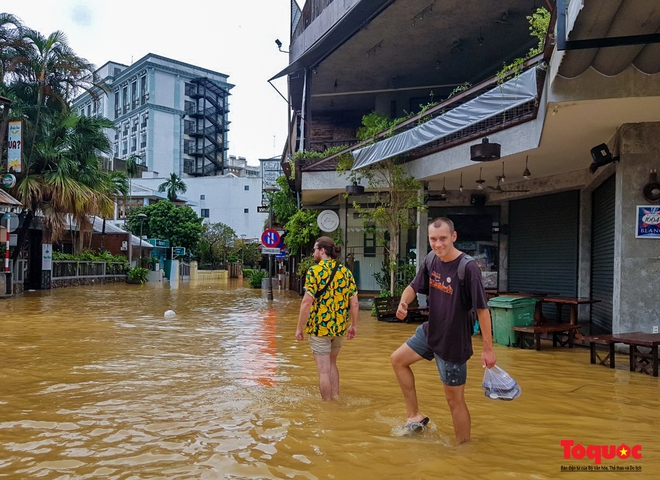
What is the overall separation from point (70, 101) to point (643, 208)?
81.8 ft

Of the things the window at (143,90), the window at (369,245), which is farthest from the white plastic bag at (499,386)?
the window at (143,90)

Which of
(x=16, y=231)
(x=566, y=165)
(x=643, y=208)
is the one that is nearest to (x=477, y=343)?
(x=643, y=208)

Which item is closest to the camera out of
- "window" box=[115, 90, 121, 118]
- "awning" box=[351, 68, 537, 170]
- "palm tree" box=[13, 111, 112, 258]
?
"awning" box=[351, 68, 537, 170]

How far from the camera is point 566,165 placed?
12758 millimetres

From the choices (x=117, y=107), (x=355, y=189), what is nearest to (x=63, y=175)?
(x=355, y=189)

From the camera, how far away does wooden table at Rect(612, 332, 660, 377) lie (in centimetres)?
719

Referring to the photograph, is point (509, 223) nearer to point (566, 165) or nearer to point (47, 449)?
point (566, 165)

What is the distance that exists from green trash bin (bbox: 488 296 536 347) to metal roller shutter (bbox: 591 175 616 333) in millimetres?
1831

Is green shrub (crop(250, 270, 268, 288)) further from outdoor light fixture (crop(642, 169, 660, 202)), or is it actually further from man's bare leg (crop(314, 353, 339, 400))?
man's bare leg (crop(314, 353, 339, 400))

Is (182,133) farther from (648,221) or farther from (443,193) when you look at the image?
(648,221)

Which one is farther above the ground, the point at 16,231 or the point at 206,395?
the point at 16,231

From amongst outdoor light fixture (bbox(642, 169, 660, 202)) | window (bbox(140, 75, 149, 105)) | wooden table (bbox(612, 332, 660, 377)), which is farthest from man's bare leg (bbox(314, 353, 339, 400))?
window (bbox(140, 75, 149, 105))

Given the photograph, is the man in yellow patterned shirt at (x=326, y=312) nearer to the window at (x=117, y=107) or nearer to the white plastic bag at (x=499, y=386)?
the white plastic bag at (x=499, y=386)

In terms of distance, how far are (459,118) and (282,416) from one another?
807 centimetres
